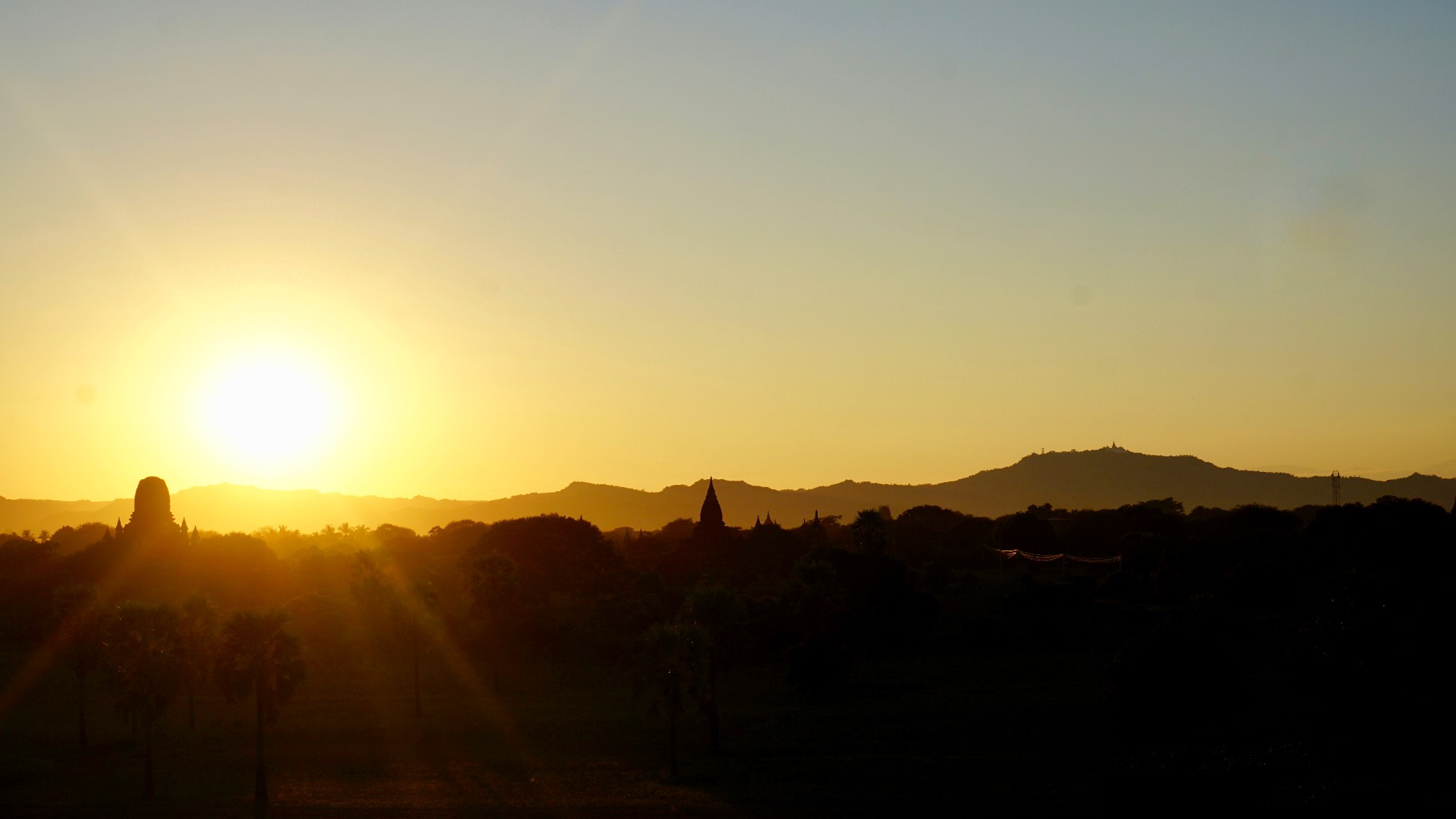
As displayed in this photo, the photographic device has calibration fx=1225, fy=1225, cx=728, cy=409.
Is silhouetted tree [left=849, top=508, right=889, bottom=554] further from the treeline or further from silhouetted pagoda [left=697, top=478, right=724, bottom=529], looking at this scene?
silhouetted pagoda [left=697, top=478, right=724, bottom=529]

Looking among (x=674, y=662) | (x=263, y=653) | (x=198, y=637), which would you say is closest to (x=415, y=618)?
(x=198, y=637)

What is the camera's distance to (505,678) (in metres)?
70.2

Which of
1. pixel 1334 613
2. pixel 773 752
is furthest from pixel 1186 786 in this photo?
pixel 773 752

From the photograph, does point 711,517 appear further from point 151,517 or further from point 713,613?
point 713,613

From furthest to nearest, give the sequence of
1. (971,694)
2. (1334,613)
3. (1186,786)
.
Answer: (971,694)
(1334,613)
(1186,786)

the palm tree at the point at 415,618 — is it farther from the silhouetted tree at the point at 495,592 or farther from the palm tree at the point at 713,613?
the palm tree at the point at 713,613

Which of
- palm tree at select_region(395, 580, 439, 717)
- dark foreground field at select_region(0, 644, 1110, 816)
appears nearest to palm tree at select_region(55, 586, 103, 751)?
dark foreground field at select_region(0, 644, 1110, 816)

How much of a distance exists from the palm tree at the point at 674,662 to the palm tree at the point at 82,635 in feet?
72.0

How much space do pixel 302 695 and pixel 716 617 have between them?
2529 cm

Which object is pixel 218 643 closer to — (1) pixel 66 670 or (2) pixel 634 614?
(1) pixel 66 670

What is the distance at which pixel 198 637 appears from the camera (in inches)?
2202

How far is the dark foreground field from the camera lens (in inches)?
1559

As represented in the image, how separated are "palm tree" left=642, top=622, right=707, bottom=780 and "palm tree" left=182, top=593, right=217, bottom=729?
20513 mm

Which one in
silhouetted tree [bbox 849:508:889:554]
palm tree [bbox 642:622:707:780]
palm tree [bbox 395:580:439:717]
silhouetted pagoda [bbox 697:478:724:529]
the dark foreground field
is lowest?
the dark foreground field
